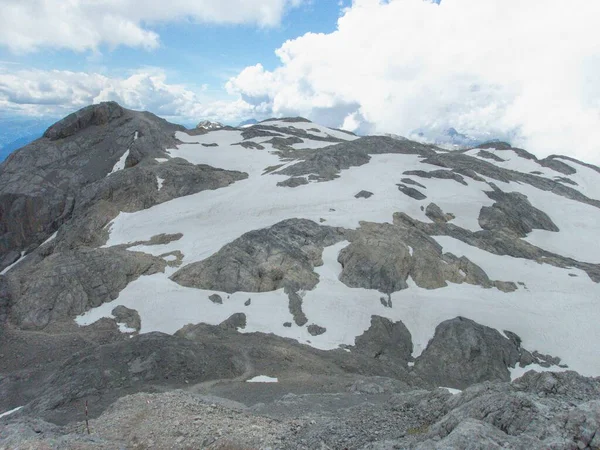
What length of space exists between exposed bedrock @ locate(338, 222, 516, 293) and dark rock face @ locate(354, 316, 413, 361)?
15.7 feet

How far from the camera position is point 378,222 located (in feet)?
170

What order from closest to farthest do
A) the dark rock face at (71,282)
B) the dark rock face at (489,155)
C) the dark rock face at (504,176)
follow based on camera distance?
1. the dark rock face at (71,282)
2. the dark rock face at (504,176)
3. the dark rock face at (489,155)

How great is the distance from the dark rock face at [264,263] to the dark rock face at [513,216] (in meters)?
27.6

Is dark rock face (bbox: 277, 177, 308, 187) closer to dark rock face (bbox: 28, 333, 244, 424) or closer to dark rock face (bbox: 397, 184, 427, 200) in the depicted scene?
dark rock face (bbox: 397, 184, 427, 200)

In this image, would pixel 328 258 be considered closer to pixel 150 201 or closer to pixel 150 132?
pixel 150 201

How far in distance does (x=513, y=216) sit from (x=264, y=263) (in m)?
44.3

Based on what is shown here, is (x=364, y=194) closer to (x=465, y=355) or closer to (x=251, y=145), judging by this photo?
(x=465, y=355)

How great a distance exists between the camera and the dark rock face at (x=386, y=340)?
35.7 m

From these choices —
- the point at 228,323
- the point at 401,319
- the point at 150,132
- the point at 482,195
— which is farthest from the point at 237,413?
the point at 150,132

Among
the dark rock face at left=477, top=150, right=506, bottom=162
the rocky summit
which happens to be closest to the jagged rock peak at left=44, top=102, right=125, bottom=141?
the rocky summit

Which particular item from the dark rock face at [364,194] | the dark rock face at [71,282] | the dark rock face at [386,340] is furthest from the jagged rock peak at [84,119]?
the dark rock face at [386,340]

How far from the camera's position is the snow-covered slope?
38094 millimetres

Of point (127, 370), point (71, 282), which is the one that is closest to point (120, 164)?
point (71, 282)

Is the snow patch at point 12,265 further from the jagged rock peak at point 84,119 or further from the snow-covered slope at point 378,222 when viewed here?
the jagged rock peak at point 84,119
